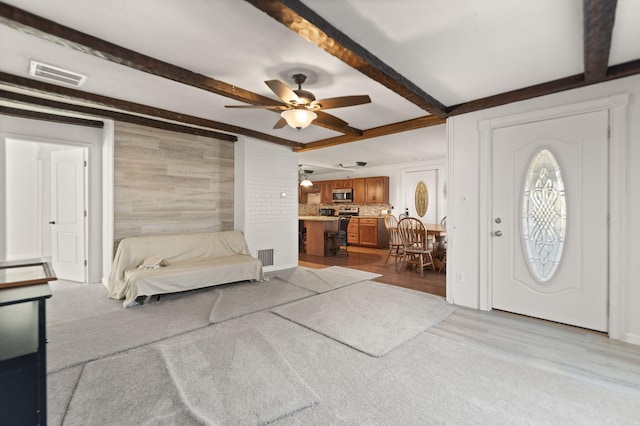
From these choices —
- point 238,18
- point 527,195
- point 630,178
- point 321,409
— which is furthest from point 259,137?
point 630,178

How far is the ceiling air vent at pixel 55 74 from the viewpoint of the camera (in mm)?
2722

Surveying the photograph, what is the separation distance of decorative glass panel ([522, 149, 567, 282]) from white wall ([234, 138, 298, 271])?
394 centimetres

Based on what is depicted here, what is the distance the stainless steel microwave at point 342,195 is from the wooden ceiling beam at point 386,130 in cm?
371

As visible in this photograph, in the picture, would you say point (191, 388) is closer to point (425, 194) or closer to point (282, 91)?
point (282, 91)

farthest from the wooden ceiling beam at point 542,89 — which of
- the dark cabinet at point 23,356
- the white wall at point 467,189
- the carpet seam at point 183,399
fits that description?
the dark cabinet at point 23,356

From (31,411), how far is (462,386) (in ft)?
7.54

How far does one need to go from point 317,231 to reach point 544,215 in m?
4.86

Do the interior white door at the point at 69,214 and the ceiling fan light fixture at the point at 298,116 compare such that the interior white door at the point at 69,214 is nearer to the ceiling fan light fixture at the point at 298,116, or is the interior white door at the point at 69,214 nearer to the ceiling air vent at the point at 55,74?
the ceiling air vent at the point at 55,74

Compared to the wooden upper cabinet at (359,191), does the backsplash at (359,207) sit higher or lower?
lower

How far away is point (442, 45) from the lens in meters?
2.30

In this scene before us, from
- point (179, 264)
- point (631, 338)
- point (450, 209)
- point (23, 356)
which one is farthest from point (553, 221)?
point (179, 264)

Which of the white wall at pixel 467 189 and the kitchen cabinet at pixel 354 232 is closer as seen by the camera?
the white wall at pixel 467 189

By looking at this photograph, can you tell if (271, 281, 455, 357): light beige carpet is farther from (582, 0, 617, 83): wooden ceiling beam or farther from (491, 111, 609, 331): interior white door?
(582, 0, 617, 83): wooden ceiling beam

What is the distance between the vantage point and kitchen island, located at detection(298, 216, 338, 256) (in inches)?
280
